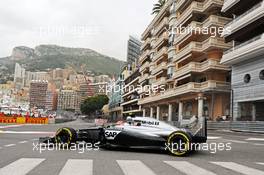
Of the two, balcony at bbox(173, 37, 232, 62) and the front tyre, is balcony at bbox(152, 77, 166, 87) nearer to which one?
balcony at bbox(173, 37, 232, 62)

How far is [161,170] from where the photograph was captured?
7.00m

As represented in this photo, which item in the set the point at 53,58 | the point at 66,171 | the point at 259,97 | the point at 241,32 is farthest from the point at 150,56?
the point at 53,58

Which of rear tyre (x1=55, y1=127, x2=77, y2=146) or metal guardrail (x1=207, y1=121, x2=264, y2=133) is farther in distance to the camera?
metal guardrail (x1=207, y1=121, x2=264, y2=133)

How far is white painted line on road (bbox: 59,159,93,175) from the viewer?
6.38 m

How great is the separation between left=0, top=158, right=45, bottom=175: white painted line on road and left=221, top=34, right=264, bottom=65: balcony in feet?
82.4

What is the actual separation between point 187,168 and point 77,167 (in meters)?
2.34

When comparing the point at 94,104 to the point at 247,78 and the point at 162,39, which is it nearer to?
the point at 162,39

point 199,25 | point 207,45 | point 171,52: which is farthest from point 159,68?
point 207,45

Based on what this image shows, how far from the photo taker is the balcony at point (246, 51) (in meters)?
29.2

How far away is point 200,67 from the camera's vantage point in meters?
43.8

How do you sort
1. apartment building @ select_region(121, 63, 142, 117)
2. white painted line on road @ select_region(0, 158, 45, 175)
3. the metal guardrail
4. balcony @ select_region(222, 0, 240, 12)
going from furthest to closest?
apartment building @ select_region(121, 63, 142, 117) → balcony @ select_region(222, 0, 240, 12) → the metal guardrail → white painted line on road @ select_region(0, 158, 45, 175)

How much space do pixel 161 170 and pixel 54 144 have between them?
17.2ft

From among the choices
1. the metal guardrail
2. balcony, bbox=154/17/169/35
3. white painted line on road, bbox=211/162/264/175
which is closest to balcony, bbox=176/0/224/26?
balcony, bbox=154/17/169/35

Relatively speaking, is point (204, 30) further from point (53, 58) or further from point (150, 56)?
point (53, 58)
